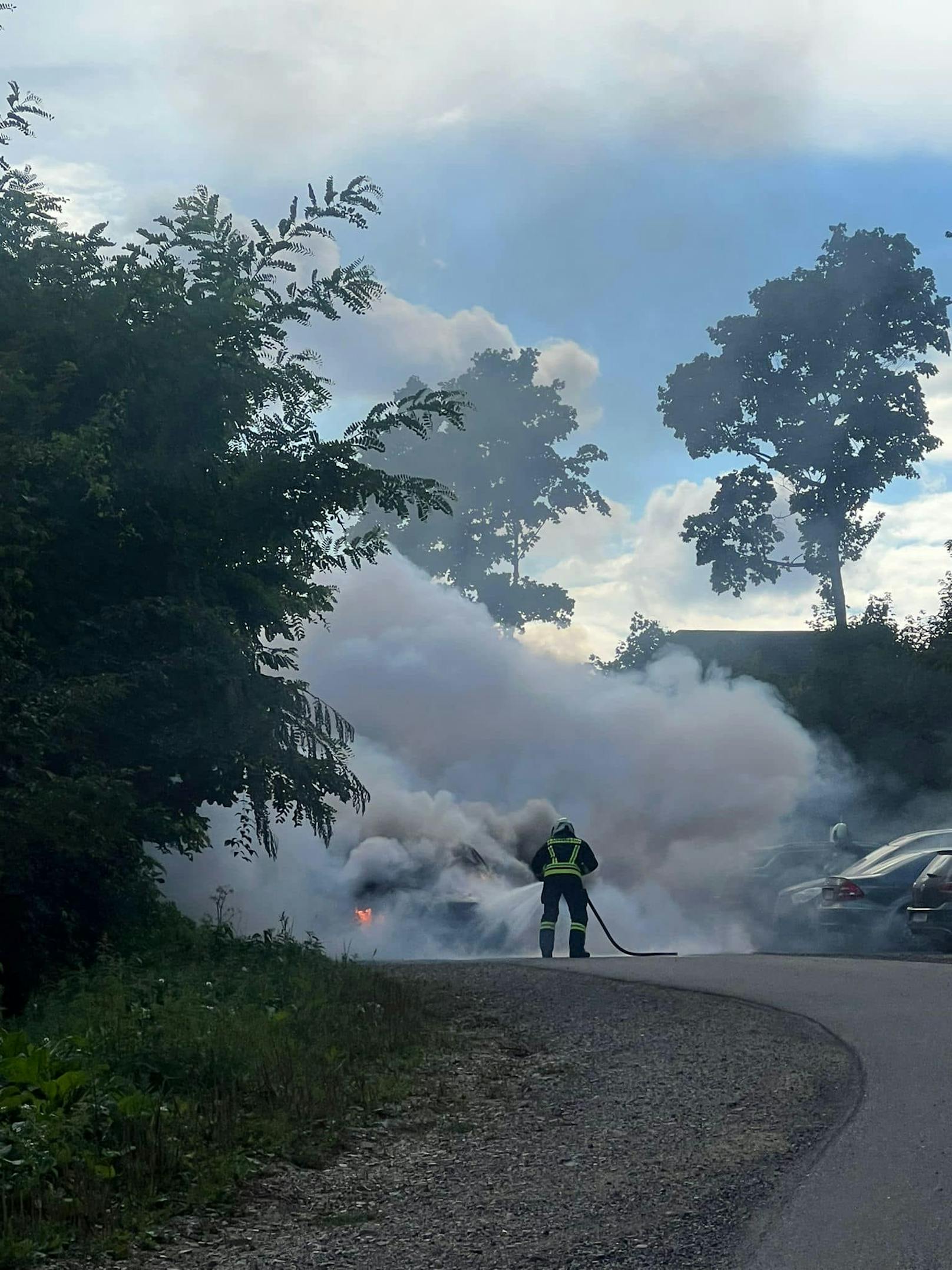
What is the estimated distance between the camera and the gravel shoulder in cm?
572

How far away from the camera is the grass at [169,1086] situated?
629 cm

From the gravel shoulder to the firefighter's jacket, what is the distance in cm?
798

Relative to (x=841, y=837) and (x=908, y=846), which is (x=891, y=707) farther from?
(x=908, y=846)

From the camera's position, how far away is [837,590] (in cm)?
4559

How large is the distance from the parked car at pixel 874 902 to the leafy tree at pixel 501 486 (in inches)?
1717

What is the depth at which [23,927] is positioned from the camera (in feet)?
40.5

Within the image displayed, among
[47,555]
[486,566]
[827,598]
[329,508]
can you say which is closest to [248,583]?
[329,508]

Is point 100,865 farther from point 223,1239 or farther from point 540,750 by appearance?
point 540,750

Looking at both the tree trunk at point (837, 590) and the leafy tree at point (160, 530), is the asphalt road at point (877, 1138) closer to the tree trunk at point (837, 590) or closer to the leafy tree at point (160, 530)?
the leafy tree at point (160, 530)

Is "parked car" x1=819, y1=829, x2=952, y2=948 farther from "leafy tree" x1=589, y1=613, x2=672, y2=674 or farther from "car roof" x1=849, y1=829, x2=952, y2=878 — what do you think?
"leafy tree" x1=589, y1=613, x2=672, y2=674

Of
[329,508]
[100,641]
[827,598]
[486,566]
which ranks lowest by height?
[100,641]

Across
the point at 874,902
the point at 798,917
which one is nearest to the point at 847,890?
the point at 874,902

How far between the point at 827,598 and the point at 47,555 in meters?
35.2

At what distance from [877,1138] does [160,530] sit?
9079mm
